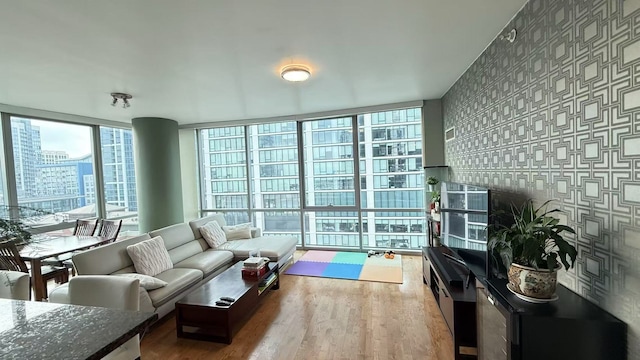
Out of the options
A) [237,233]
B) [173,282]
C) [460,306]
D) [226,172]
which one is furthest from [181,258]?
[460,306]

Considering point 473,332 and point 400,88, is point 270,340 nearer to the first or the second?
point 473,332

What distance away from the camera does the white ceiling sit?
1.75 meters

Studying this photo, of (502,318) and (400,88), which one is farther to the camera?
(400,88)

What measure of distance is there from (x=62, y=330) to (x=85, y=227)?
13.8 feet

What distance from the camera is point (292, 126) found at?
205 inches

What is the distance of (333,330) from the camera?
249cm

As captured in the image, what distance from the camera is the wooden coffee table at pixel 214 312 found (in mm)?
2334

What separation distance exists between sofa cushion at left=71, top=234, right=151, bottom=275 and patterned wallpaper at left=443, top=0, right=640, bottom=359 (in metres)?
3.85

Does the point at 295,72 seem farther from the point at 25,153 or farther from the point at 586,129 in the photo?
the point at 25,153

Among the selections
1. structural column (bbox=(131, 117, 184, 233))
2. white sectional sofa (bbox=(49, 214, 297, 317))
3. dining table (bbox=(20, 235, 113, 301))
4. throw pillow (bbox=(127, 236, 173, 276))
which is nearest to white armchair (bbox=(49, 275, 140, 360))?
white sectional sofa (bbox=(49, 214, 297, 317))

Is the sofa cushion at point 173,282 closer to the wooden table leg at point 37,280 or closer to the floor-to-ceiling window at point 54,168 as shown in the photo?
the wooden table leg at point 37,280

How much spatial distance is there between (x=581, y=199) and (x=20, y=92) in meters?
5.52

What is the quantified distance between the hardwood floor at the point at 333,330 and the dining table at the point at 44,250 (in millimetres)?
1475

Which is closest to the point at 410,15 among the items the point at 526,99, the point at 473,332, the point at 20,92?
the point at 526,99
